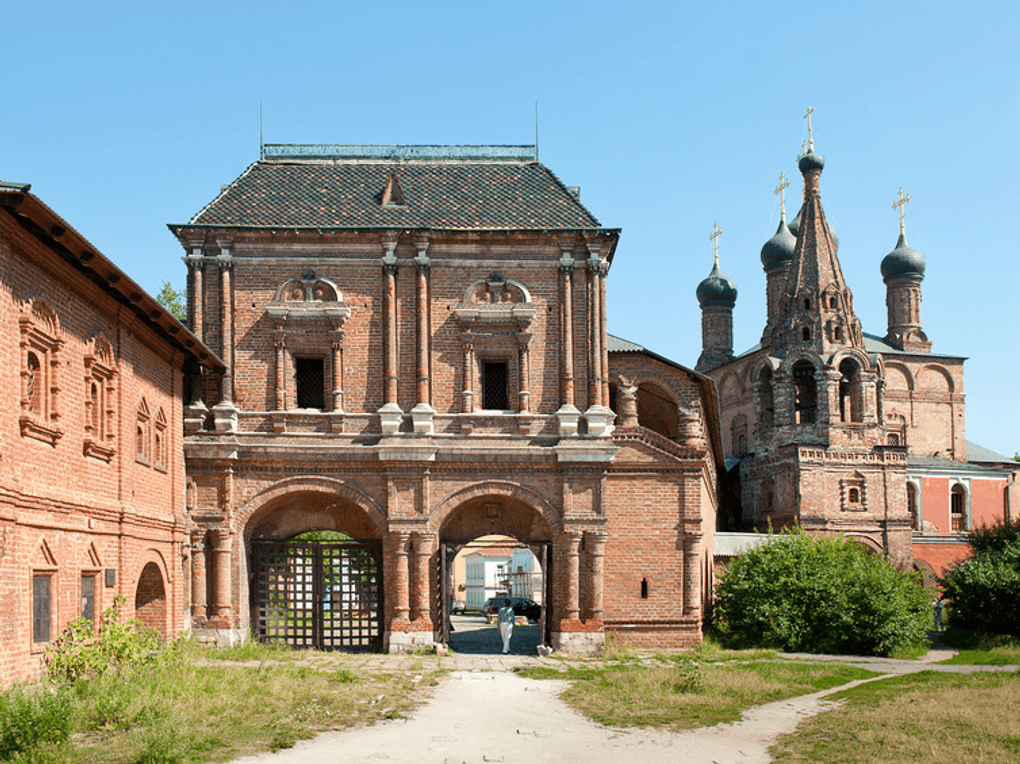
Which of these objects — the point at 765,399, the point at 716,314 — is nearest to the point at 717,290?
the point at 716,314

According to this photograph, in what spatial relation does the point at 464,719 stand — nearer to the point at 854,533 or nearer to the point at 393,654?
the point at 393,654

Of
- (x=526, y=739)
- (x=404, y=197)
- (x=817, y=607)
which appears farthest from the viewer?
(x=817, y=607)

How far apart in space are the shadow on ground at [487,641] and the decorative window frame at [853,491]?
15.6 meters

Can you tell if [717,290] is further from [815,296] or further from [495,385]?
[495,385]

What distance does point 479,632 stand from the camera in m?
30.3

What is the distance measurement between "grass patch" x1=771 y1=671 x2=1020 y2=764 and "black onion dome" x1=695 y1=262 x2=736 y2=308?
134ft

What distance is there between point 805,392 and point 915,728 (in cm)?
3245

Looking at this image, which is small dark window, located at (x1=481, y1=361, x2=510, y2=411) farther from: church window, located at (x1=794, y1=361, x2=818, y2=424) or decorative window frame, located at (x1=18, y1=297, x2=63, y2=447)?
church window, located at (x1=794, y1=361, x2=818, y2=424)

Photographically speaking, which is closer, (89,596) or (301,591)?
(89,596)

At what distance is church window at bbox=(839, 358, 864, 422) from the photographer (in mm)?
42406

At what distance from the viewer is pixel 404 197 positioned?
22.8 meters

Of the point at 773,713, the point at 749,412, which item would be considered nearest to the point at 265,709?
the point at 773,713

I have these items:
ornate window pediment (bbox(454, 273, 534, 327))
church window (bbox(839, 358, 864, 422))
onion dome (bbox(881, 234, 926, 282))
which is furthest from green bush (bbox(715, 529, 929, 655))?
onion dome (bbox(881, 234, 926, 282))

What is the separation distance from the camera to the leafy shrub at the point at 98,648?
43.4 feet
